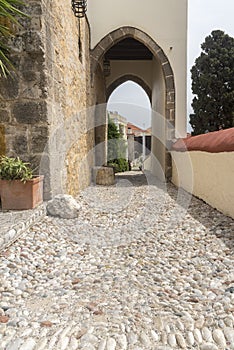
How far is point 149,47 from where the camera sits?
8.10m

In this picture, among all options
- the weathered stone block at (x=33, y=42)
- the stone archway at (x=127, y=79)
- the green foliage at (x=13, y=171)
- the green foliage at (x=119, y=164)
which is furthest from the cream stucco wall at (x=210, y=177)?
the green foliage at (x=119, y=164)

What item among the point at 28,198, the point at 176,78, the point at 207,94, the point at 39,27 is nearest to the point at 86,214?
the point at 28,198

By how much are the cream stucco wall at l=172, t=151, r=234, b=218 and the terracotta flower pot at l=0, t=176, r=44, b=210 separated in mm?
2442

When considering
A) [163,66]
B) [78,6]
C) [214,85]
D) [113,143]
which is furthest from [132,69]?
[78,6]

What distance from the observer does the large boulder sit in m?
3.75

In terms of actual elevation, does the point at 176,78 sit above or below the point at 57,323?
above

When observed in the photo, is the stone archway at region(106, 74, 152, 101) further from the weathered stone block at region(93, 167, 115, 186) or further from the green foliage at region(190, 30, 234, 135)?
the weathered stone block at region(93, 167, 115, 186)

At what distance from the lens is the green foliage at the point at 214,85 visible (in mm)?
11898

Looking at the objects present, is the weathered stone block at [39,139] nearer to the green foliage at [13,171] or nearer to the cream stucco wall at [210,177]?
the green foliage at [13,171]

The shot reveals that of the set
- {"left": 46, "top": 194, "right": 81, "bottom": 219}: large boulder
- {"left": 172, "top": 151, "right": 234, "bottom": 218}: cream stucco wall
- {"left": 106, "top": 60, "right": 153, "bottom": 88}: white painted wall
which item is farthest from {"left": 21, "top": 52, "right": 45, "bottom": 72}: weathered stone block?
{"left": 106, "top": 60, "right": 153, "bottom": 88}: white painted wall

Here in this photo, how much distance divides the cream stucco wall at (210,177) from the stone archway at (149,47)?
173cm

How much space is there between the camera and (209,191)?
493cm

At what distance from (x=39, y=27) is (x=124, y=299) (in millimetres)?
3177

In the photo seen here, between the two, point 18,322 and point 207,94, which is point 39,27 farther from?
point 207,94
